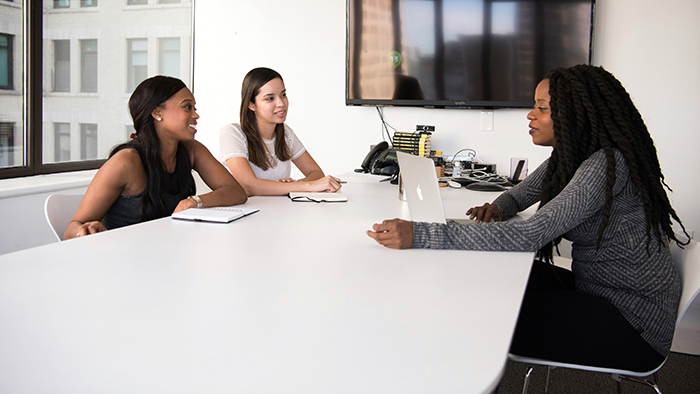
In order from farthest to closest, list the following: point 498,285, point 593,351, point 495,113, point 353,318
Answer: point 495,113, point 593,351, point 498,285, point 353,318

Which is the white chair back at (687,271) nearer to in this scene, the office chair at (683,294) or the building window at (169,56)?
the office chair at (683,294)

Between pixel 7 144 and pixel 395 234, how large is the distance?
2.88 meters

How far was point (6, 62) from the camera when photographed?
3.15 meters

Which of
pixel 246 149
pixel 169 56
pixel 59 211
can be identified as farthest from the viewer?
pixel 169 56

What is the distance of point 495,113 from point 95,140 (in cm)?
292

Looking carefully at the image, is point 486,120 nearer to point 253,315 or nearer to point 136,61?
point 136,61

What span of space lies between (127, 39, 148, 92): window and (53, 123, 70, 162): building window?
663 mm

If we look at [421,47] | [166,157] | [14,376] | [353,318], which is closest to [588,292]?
[353,318]

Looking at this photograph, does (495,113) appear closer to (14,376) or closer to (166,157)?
(166,157)

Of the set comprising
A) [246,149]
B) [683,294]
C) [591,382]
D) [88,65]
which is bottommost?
[591,382]

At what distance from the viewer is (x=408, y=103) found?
148 inches

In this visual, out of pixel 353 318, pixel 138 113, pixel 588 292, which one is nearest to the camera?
pixel 353 318

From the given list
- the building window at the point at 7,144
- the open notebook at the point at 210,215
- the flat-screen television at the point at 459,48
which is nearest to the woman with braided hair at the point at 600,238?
the open notebook at the point at 210,215

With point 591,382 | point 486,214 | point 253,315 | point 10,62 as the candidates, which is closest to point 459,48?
point 486,214
